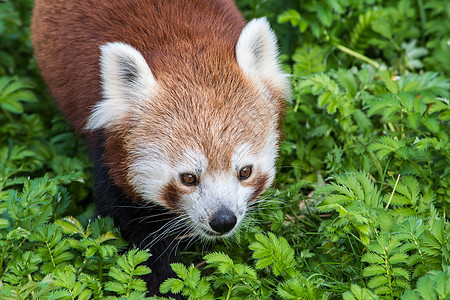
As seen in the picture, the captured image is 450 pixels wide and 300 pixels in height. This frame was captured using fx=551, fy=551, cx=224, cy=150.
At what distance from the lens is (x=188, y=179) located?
2840 mm

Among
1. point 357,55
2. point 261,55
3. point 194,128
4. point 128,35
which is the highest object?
point 128,35

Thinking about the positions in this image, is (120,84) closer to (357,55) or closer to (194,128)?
(194,128)

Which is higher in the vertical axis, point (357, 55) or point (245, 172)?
point (245, 172)

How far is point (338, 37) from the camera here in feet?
15.6

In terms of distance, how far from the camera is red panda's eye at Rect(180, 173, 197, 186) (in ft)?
9.28

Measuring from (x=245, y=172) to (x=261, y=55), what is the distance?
0.67 metres

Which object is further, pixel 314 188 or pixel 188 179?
pixel 314 188

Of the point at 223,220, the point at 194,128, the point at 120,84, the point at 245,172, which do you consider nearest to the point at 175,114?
the point at 194,128

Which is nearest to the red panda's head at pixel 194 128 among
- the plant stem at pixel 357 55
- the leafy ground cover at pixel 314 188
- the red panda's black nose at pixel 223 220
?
the red panda's black nose at pixel 223 220

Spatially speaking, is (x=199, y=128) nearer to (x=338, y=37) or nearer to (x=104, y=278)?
(x=104, y=278)

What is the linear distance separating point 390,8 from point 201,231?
113 inches

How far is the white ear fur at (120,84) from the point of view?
279 centimetres

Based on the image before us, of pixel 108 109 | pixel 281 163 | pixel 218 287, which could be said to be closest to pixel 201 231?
pixel 218 287

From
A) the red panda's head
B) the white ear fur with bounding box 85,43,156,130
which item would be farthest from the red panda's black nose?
the white ear fur with bounding box 85,43,156,130
